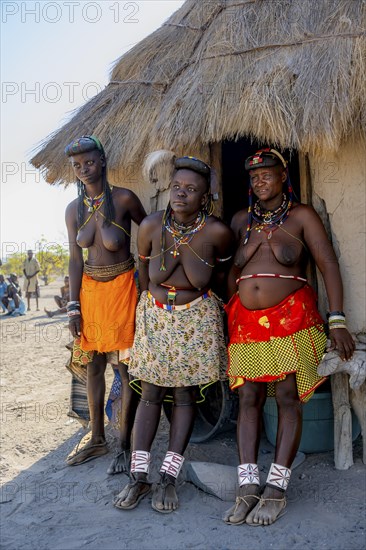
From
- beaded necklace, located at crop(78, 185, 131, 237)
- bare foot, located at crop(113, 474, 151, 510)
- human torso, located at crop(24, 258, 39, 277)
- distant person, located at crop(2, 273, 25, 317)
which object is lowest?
distant person, located at crop(2, 273, 25, 317)

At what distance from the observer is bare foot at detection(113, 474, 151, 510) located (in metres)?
3.35

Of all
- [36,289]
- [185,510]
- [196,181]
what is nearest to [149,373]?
[185,510]

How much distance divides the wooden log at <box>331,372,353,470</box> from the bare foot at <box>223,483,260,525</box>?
75 cm

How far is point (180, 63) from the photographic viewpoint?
14.6 feet

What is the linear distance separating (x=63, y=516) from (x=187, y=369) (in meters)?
1.13

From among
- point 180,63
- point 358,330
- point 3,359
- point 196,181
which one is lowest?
point 3,359

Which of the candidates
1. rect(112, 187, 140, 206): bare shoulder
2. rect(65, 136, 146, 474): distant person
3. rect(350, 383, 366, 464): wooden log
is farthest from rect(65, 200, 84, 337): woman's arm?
rect(350, 383, 366, 464): wooden log

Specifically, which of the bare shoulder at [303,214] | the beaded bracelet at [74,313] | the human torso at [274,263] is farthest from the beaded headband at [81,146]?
the bare shoulder at [303,214]

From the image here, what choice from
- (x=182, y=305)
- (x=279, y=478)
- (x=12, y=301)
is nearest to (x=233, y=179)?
(x=182, y=305)

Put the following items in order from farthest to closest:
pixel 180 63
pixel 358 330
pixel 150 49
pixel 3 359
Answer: pixel 3 359, pixel 150 49, pixel 180 63, pixel 358 330

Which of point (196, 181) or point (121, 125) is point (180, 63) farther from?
point (196, 181)

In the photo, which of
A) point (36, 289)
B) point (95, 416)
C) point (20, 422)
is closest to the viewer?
point (95, 416)

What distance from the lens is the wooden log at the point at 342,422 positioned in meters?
3.73

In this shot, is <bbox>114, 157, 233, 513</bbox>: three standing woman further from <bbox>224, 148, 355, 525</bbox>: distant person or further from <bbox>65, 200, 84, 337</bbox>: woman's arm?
<bbox>65, 200, 84, 337</bbox>: woman's arm
